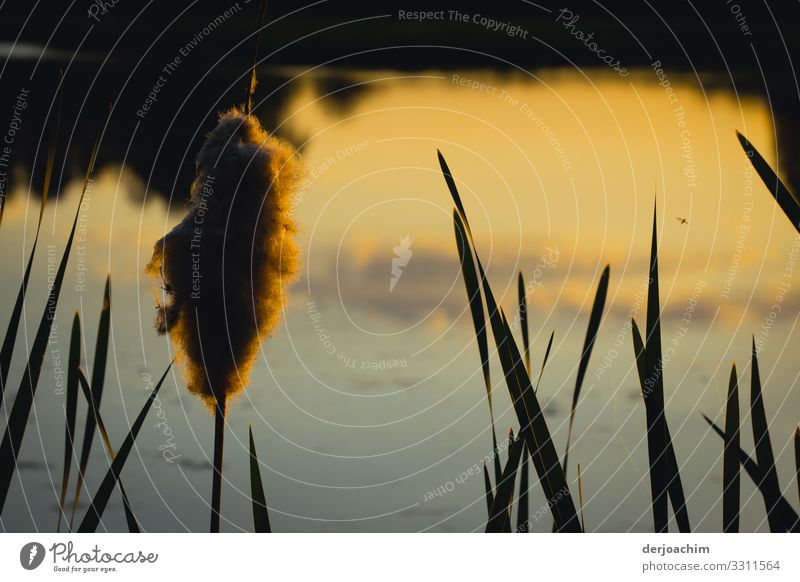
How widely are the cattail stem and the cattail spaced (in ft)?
0.11

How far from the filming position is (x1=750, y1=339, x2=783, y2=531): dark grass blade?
2.11 m

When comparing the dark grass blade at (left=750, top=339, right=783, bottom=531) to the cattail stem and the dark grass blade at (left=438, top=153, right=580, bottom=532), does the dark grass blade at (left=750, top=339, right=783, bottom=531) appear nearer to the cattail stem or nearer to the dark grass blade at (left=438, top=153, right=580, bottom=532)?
the dark grass blade at (left=438, top=153, right=580, bottom=532)

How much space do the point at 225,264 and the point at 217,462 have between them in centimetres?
60

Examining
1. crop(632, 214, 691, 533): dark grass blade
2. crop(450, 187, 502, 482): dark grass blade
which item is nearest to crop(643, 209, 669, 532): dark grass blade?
crop(632, 214, 691, 533): dark grass blade

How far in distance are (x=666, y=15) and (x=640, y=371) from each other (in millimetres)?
2383

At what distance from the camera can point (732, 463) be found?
2205 mm

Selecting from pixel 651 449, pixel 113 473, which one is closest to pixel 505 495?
pixel 651 449

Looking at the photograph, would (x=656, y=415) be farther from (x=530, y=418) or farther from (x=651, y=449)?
(x=530, y=418)

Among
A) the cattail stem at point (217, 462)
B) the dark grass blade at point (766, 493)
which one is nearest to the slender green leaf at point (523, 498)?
the dark grass blade at point (766, 493)

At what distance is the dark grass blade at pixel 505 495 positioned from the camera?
84.0 inches
